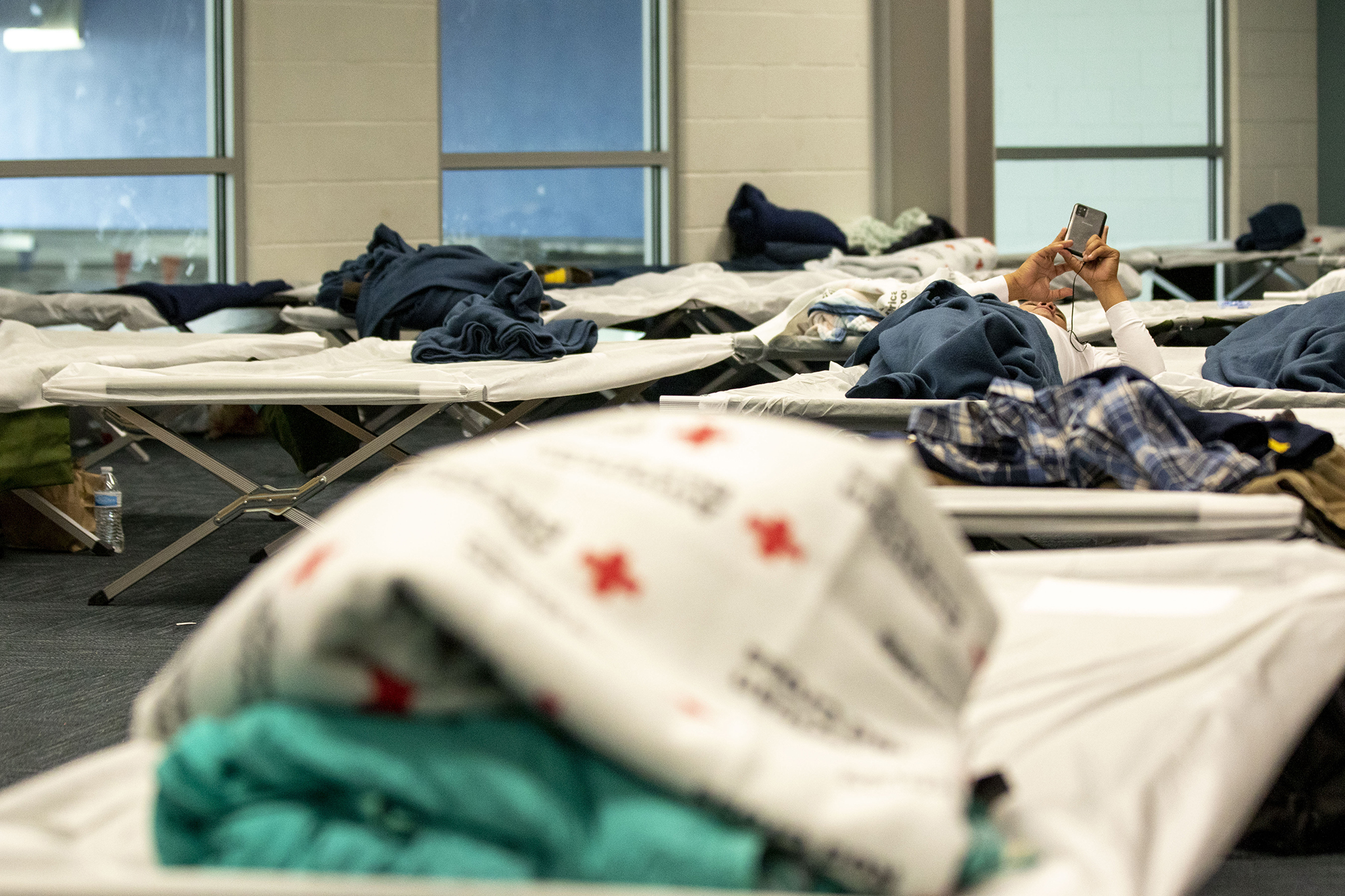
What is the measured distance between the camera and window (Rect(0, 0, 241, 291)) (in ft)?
16.5

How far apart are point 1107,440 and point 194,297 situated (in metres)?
3.49

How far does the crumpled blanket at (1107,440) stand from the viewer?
57.6 inches

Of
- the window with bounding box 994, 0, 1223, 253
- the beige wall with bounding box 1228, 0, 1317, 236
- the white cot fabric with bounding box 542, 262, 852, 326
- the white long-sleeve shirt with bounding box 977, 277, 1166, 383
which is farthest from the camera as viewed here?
the beige wall with bounding box 1228, 0, 1317, 236

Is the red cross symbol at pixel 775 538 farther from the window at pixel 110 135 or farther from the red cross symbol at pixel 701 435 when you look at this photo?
Answer: the window at pixel 110 135

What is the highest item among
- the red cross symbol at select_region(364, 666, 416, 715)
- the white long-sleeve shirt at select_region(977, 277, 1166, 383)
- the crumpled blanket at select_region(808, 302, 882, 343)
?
the crumpled blanket at select_region(808, 302, 882, 343)

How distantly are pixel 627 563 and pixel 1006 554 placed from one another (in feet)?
2.49

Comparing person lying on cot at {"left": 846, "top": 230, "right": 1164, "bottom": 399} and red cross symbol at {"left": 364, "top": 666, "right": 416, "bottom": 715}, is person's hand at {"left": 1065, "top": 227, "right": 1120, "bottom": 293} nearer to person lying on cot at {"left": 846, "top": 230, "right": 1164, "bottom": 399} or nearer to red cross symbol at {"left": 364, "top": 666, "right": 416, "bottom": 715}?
person lying on cot at {"left": 846, "top": 230, "right": 1164, "bottom": 399}

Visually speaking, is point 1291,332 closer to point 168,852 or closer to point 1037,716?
point 1037,716

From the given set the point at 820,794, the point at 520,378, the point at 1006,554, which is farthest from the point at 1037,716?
the point at 520,378

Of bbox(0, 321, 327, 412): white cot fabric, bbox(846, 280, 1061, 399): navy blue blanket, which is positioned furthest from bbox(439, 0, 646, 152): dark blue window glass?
bbox(846, 280, 1061, 399): navy blue blanket

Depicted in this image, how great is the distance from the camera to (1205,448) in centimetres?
151

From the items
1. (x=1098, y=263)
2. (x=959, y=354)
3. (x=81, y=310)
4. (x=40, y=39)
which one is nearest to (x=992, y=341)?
(x=959, y=354)

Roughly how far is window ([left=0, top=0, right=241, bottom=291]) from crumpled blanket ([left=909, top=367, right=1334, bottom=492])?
423 cm

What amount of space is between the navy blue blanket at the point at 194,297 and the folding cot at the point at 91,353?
1.95ft
